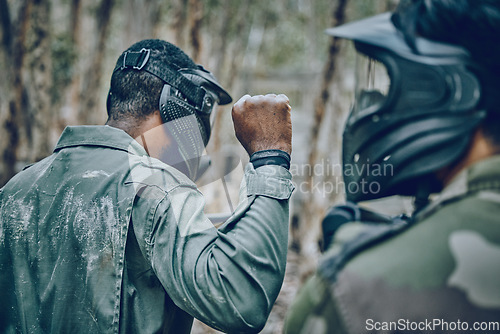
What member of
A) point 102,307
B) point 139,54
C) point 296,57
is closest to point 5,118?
point 139,54

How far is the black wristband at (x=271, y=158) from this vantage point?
1.79 m

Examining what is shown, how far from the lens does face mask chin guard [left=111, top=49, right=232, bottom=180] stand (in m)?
2.10

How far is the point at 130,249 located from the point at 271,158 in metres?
0.67

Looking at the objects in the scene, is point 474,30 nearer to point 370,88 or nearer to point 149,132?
point 370,88

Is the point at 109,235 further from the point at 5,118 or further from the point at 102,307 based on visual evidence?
the point at 5,118

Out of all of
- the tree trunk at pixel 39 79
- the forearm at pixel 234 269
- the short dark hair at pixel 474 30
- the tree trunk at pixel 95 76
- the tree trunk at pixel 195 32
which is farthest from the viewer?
the tree trunk at pixel 95 76

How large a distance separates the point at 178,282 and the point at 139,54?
1116 mm

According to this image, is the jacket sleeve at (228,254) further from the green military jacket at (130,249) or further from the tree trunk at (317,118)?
the tree trunk at (317,118)

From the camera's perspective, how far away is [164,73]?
212cm

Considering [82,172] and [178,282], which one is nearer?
[178,282]

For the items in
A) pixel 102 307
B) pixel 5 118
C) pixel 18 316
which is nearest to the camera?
pixel 102 307

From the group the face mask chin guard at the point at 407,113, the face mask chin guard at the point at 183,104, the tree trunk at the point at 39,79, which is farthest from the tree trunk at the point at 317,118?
the face mask chin guard at the point at 407,113

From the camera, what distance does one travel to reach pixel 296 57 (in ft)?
84.6

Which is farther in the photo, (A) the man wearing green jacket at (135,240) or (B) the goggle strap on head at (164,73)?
(B) the goggle strap on head at (164,73)
